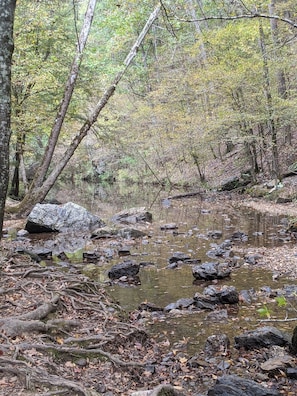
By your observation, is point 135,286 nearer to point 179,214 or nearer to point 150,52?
point 179,214

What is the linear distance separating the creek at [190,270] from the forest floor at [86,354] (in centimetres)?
50

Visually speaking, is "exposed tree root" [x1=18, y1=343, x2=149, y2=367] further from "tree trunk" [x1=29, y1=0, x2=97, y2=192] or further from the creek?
"tree trunk" [x1=29, y1=0, x2=97, y2=192]

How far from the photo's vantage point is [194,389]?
176 inches

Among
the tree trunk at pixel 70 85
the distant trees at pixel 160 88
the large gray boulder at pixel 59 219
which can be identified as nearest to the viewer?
the tree trunk at pixel 70 85

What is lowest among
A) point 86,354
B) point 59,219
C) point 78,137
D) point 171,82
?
point 59,219

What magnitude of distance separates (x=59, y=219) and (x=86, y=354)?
11.8 metres

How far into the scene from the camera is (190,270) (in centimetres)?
956

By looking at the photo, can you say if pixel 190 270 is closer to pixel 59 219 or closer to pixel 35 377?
pixel 35 377

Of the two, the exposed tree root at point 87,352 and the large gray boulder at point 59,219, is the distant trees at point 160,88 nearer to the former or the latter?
the large gray boulder at point 59,219

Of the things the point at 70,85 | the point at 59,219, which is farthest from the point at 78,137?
the point at 59,219

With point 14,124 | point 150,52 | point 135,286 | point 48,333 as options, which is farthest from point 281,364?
point 150,52

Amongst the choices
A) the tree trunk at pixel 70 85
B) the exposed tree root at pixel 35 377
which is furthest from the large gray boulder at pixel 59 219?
the exposed tree root at pixel 35 377

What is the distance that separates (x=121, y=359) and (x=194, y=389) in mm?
962

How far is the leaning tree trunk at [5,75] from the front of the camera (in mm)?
4715
